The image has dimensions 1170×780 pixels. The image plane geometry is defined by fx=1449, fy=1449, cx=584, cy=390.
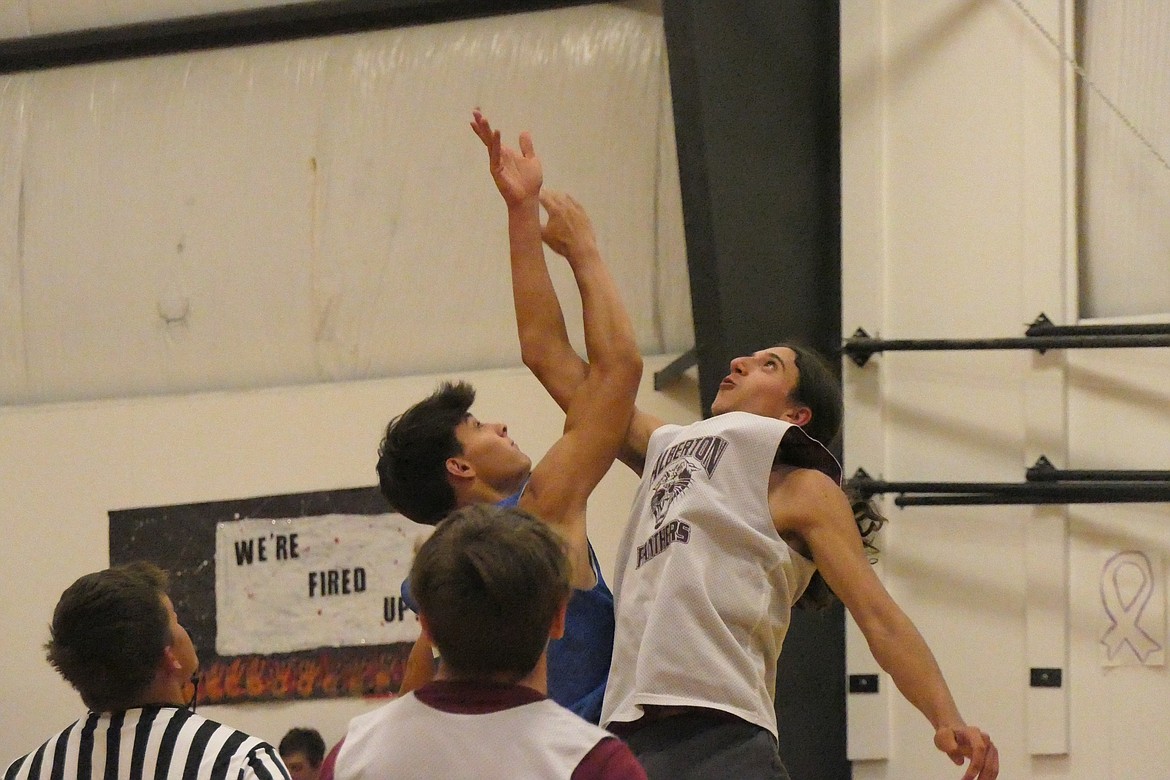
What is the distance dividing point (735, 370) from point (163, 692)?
112 cm

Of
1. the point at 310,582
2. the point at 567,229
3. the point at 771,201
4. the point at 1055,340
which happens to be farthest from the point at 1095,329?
the point at 310,582

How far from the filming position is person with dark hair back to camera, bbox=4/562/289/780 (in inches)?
80.4

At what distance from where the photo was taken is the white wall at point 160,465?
4.62 meters

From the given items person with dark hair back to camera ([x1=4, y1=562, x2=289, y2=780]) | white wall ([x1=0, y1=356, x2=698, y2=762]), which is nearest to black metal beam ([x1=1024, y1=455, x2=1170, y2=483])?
white wall ([x1=0, y1=356, x2=698, y2=762])

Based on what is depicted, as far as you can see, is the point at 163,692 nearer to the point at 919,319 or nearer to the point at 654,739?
the point at 654,739

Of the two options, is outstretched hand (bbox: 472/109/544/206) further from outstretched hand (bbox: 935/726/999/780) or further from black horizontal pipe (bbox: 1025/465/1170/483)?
black horizontal pipe (bbox: 1025/465/1170/483)

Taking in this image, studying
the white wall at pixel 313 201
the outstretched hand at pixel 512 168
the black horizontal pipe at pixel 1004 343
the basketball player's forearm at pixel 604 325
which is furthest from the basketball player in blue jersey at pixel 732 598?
the white wall at pixel 313 201

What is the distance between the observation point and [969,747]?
6.88ft

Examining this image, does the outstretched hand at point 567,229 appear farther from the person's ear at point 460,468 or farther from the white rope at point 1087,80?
the white rope at point 1087,80

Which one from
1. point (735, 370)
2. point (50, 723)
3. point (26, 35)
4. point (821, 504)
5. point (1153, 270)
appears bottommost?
point (50, 723)

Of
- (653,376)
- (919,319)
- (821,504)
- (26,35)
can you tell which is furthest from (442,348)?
(821,504)

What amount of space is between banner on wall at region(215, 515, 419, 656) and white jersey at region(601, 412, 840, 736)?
2316mm

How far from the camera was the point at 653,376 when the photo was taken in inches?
174

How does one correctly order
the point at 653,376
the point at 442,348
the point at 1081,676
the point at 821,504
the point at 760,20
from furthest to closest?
the point at 442,348 < the point at 653,376 < the point at 760,20 < the point at 1081,676 < the point at 821,504
